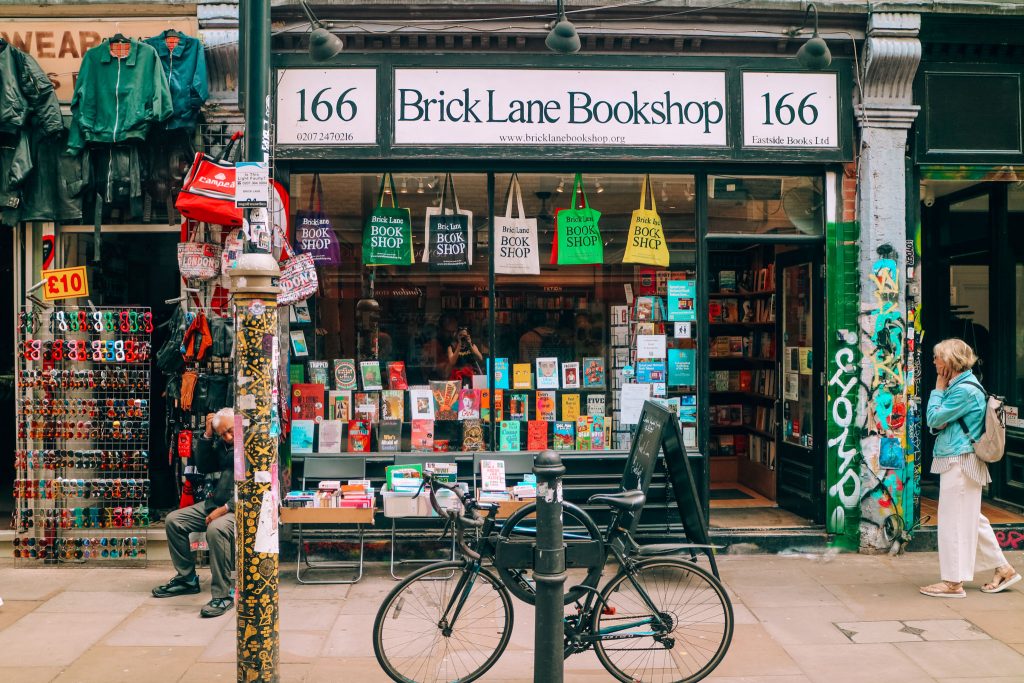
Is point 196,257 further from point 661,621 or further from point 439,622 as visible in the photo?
point 661,621

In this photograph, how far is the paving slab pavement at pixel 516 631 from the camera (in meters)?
5.32

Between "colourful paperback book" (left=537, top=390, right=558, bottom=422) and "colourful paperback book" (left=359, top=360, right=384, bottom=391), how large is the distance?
59.3 inches

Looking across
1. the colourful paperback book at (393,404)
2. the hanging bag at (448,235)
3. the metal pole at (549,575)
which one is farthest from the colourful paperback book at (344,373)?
the metal pole at (549,575)

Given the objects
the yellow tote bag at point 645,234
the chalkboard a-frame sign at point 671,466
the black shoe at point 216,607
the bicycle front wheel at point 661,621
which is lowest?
the black shoe at point 216,607

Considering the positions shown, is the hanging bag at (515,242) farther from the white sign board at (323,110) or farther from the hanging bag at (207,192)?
the hanging bag at (207,192)

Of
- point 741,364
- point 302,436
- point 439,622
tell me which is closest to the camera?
point 439,622

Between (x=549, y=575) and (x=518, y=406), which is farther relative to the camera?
(x=518, y=406)

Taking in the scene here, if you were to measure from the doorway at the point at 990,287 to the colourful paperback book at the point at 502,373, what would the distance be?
4561 mm

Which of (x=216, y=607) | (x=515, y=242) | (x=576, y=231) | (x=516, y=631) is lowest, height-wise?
(x=516, y=631)

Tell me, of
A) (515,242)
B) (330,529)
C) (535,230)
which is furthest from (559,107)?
(330,529)

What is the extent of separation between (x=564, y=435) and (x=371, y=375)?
6.29 feet

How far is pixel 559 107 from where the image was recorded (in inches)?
309

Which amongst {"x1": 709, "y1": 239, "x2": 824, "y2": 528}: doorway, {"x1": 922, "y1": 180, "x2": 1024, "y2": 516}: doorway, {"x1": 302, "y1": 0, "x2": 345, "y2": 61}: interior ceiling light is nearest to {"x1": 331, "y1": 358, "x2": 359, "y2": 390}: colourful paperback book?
{"x1": 302, "y1": 0, "x2": 345, "y2": 61}: interior ceiling light

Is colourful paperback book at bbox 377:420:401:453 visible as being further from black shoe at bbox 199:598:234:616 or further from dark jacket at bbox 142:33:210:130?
dark jacket at bbox 142:33:210:130
